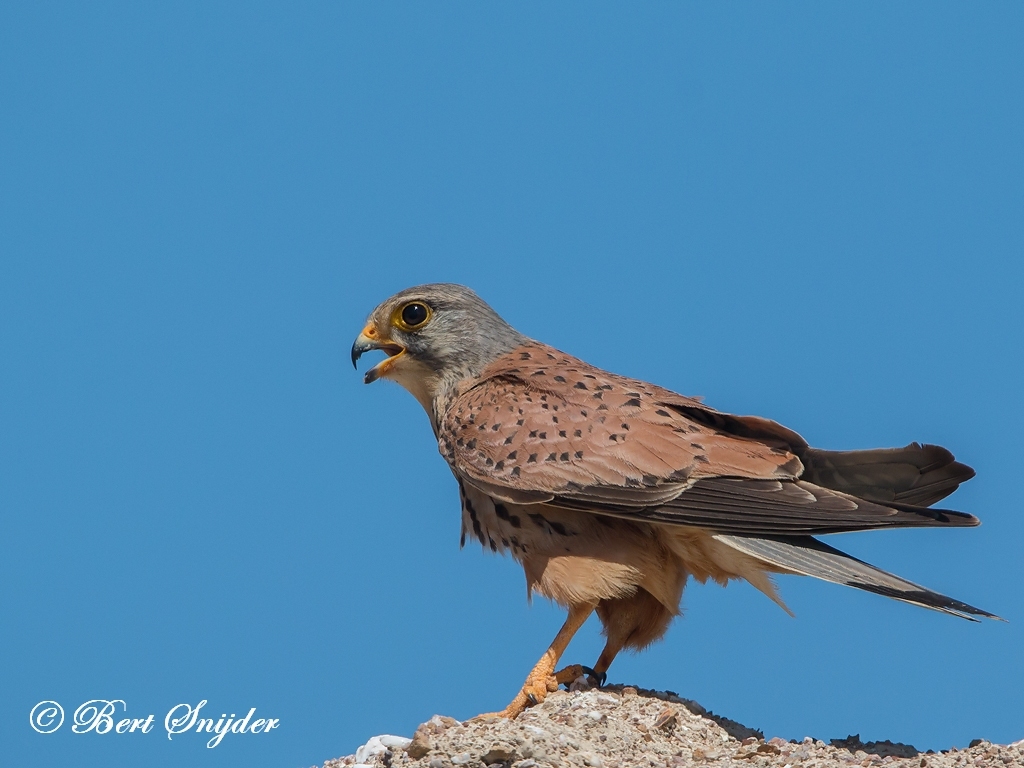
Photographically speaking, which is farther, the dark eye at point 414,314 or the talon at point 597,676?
the dark eye at point 414,314

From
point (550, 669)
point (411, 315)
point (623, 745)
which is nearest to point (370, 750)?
point (550, 669)

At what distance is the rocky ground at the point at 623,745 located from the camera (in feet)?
15.3

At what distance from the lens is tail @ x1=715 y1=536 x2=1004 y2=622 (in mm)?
4762

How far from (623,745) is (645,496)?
1.07 metres

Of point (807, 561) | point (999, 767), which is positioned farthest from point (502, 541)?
point (999, 767)

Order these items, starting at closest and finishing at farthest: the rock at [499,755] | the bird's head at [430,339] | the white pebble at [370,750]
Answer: the rock at [499,755] → the white pebble at [370,750] → the bird's head at [430,339]

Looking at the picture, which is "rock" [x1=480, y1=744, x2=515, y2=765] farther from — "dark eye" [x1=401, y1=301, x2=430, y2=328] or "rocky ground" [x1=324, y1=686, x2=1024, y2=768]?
"dark eye" [x1=401, y1=301, x2=430, y2=328]

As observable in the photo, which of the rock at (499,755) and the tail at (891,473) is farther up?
the tail at (891,473)

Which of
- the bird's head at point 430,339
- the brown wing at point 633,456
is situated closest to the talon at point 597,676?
the brown wing at point 633,456

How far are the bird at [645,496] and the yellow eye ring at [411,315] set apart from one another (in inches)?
25.4

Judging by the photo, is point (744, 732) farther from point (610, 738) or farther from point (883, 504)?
point (883, 504)

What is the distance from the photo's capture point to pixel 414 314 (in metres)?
6.64

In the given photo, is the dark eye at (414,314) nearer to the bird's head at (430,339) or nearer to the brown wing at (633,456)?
the bird's head at (430,339)

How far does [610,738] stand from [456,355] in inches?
94.0
